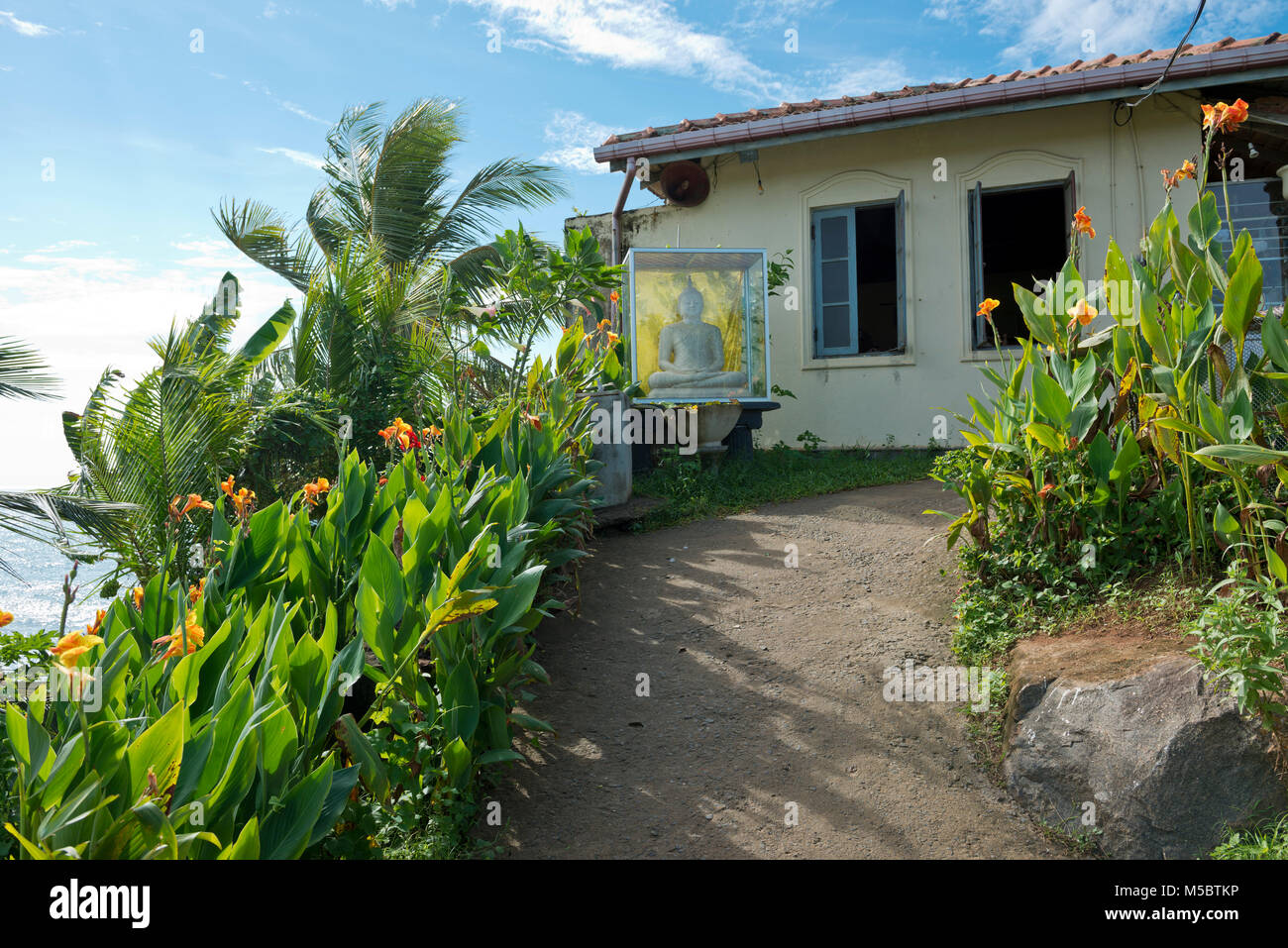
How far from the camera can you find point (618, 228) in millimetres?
10422

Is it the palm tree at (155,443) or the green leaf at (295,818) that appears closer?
the green leaf at (295,818)

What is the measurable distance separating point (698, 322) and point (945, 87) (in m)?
3.47

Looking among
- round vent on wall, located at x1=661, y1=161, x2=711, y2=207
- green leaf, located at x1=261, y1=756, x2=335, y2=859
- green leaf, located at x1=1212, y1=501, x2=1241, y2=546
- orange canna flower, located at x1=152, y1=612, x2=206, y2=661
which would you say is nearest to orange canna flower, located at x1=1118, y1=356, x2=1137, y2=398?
green leaf, located at x1=1212, y1=501, x2=1241, y2=546

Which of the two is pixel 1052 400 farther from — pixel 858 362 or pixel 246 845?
pixel 858 362

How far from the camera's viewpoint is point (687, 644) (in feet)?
15.2

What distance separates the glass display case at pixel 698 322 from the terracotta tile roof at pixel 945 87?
1.49 metres

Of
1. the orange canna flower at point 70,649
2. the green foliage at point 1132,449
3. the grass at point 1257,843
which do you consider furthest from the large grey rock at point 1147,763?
the orange canna flower at point 70,649

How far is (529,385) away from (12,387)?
4.06 metres

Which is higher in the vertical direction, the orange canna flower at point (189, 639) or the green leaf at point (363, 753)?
the orange canna flower at point (189, 639)

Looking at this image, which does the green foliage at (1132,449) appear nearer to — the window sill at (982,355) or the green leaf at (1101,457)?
the green leaf at (1101,457)

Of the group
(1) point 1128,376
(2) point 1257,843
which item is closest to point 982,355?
(1) point 1128,376

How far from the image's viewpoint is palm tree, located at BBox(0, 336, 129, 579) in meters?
5.72

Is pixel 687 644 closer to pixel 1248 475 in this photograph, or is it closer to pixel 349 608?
pixel 349 608

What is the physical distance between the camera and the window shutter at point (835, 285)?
9852mm
